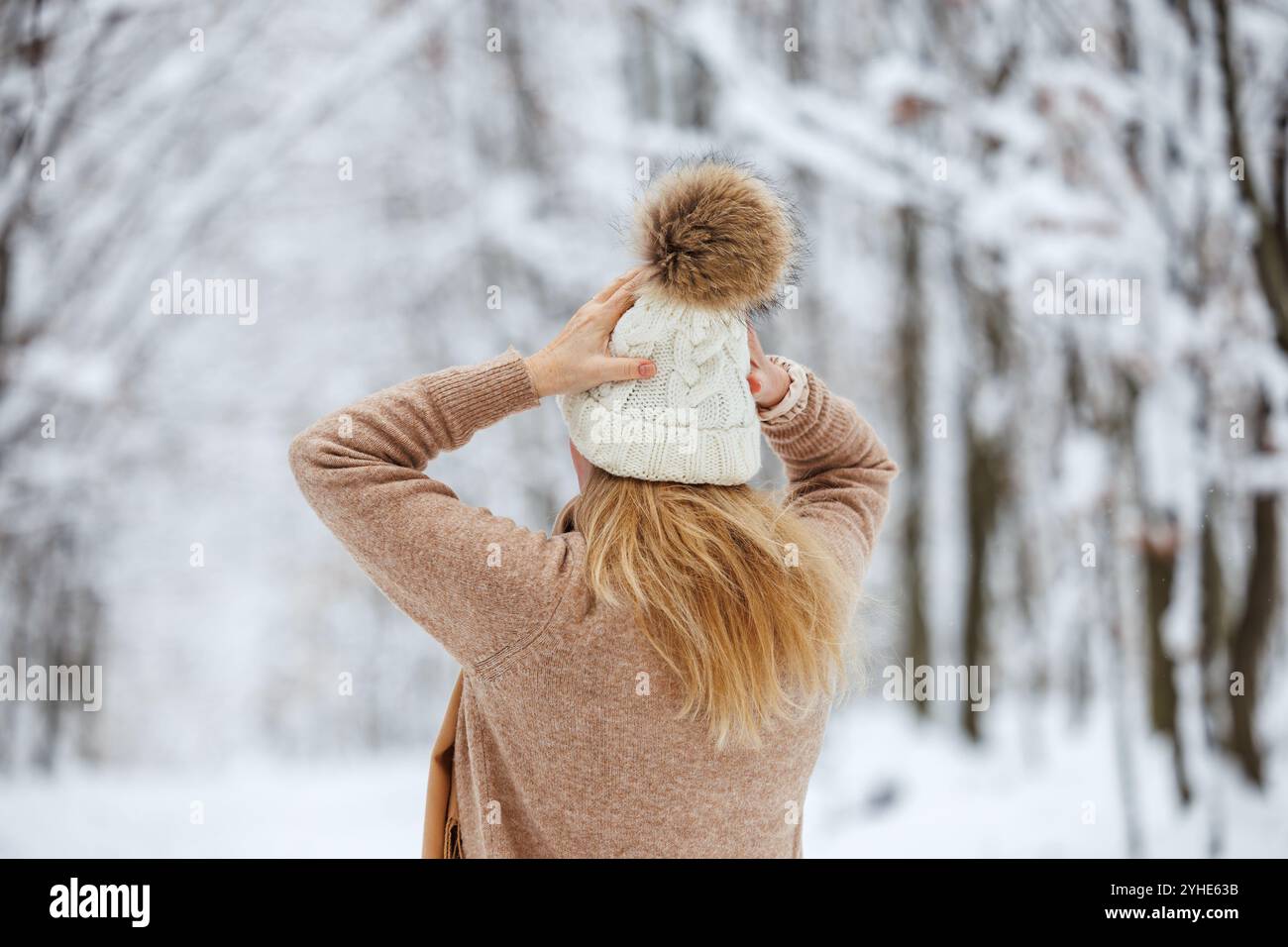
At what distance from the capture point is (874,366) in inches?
146

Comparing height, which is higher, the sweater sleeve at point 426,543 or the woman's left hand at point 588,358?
the woman's left hand at point 588,358

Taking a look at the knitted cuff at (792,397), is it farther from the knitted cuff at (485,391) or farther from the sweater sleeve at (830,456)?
the knitted cuff at (485,391)

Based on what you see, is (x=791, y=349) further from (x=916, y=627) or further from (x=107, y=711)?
(x=107, y=711)

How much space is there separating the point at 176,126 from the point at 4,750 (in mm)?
2524

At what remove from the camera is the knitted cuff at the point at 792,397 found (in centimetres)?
103

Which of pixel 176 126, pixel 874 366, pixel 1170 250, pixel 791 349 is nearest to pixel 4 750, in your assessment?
pixel 176 126

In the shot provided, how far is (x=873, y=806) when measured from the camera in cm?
330

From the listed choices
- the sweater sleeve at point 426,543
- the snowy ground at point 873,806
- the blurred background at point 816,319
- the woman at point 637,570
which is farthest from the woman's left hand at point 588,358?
the snowy ground at point 873,806

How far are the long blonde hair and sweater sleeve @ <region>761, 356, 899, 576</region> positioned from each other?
0.14 metres

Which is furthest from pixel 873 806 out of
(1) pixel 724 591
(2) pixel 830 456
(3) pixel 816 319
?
(1) pixel 724 591

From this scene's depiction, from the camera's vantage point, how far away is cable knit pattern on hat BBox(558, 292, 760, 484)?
0.85m

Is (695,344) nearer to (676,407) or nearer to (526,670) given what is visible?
(676,407)

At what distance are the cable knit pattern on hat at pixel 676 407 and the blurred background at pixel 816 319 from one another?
218cm

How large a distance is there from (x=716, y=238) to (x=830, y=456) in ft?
1.00
